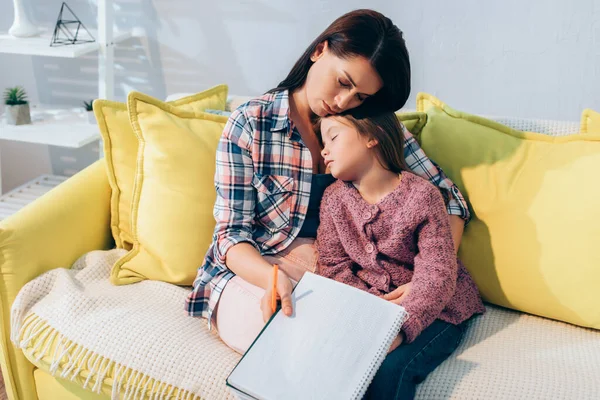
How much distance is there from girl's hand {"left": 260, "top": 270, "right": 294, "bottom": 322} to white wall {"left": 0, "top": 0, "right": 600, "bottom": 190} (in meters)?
1.09

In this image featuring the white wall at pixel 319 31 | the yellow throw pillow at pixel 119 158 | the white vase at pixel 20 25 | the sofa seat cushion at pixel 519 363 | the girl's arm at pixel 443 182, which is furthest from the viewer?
the white vase at pixel 20 25

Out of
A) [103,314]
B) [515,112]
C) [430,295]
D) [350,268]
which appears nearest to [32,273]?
[103,314]

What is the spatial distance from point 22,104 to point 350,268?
136cm

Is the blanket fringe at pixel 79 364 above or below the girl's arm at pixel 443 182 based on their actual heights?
below

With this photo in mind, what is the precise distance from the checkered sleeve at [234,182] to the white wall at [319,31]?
2.81ft

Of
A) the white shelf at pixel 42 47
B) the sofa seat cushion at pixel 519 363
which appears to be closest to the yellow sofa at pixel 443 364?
the sofa seat cushion at pixel 519 363

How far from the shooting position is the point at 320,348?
1050 mm

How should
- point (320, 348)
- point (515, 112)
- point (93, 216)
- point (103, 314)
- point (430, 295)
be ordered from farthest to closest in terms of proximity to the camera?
point (515, 112) < point (93, 216) < point (103, 314) < point (430, 295) < point (320, 348)

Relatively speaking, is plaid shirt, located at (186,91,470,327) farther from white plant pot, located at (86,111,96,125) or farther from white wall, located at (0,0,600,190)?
white plant pot, located at (86,111,96,125)

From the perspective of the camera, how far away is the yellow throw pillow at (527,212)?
132 cm

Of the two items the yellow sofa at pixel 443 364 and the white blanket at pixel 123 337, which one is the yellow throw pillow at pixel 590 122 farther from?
the white blanket at pixel 123 337

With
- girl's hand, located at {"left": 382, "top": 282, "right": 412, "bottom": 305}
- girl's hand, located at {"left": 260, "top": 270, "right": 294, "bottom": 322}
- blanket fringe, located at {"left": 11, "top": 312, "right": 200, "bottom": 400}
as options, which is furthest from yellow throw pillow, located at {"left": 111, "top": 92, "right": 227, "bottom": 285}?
girl's hand, located at {"left": 382, "top": 282, "right": 412, "bottom": 305}

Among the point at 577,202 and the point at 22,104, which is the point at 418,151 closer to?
the point at 577,202

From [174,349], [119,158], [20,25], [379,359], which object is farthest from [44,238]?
[20,25]
